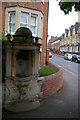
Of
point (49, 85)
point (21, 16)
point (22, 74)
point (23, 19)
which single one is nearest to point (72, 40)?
point (23, 19)

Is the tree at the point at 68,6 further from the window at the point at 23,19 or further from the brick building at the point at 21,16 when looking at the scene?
the window at the point at 23,19

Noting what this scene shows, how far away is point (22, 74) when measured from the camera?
22.0 ft

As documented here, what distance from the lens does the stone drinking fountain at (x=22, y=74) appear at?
583 cm

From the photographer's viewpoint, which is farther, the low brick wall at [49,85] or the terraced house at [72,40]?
the terraced house at [72,40]

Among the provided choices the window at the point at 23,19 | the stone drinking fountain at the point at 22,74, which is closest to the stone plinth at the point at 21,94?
the stone drinking fountain at the point at 22,74

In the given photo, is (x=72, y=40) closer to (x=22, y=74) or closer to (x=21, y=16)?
(x=21, y=16)

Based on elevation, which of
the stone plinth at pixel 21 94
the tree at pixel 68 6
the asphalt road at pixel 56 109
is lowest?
the asphalt road at pixel 56 109

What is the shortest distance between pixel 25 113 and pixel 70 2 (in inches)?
182

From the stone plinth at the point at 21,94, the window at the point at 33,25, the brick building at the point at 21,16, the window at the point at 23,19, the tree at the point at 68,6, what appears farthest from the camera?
the window at the point at 33,25

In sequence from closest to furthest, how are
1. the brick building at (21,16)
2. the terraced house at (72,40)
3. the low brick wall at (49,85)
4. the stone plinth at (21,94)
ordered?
the stone plinth at (21,94)
the low brick wall at (49,85)
the brick building at (21,16)
the terraced house at (72,40)

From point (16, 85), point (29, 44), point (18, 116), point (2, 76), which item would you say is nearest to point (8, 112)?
point (18, 116)

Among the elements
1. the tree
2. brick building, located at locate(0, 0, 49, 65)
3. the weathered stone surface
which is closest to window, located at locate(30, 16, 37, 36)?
brick building, located at locate(0, 0, 49, 65)

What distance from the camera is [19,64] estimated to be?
6.65m

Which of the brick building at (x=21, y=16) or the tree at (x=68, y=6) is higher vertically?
the brick building at (x=21, y=16)
